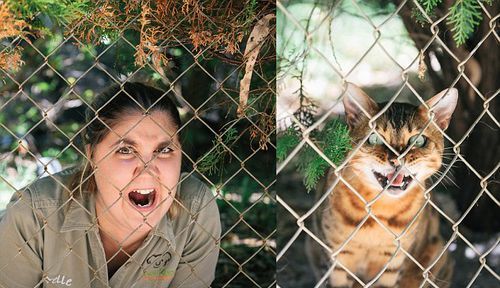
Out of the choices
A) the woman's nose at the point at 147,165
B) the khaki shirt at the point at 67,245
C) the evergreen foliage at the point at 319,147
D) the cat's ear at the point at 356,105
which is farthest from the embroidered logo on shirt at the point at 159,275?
the cat's ear at the point at 356,105

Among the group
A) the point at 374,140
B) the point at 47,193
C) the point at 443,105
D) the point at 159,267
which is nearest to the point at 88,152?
the point at 47,193

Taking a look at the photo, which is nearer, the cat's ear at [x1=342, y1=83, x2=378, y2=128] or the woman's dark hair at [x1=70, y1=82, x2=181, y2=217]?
the cat's ear at [x1=342, y1=83, x2=378, y2=128]

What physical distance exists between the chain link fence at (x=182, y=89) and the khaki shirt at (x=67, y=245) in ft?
0.10

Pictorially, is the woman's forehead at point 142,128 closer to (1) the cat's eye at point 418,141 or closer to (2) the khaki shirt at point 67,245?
(2) the khaki shirt at point 67,245

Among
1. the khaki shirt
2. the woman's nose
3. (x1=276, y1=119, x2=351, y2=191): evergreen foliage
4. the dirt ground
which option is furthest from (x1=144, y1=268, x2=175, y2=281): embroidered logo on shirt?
(x1=276, y1=119, x2=351, y2=191): evergreen foliage

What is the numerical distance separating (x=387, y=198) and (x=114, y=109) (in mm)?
867

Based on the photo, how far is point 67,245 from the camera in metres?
2.00

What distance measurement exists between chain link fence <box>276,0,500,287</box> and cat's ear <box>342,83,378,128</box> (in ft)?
0.05

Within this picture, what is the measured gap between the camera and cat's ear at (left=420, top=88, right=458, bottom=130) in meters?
1.46

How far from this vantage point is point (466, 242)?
1517 millimetres

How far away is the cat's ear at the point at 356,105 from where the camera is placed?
142cm

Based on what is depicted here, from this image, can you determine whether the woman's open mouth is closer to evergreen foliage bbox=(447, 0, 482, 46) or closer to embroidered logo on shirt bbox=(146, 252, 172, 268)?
embroidered logo on shirt bbox=(146, 252, 172, 268)

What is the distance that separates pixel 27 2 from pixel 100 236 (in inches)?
35.2

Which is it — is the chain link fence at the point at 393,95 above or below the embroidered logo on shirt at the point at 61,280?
above
